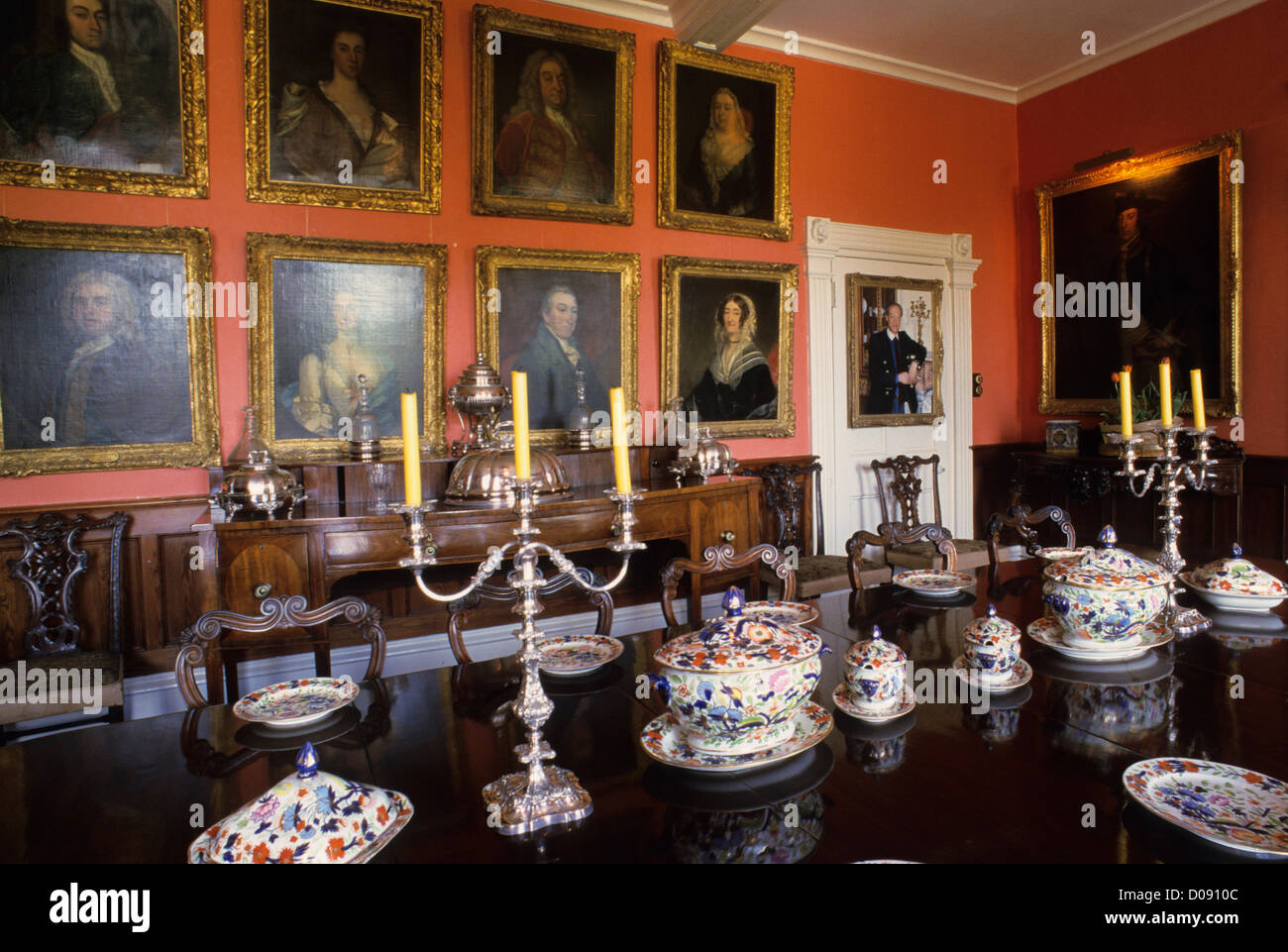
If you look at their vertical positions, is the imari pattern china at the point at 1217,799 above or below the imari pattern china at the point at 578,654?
below

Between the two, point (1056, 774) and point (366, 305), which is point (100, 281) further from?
point (1056, 774)

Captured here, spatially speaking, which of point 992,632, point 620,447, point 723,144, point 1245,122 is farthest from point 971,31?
point 620,447

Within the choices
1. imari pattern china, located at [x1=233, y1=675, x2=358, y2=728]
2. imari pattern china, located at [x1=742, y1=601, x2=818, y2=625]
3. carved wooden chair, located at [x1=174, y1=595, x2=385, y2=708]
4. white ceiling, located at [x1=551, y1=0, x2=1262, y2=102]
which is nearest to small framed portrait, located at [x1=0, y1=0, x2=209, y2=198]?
white ceiling, located at [x1=551, y1=0, x2=1262, y2=102]

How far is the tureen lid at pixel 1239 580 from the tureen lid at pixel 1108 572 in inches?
25.0

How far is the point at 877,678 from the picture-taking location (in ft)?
4.91

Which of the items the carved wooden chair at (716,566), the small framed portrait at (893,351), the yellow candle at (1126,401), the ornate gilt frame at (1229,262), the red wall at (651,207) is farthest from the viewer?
the small framed portrait at (893,351)

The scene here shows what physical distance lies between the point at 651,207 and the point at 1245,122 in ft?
12.8

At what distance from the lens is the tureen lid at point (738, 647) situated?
4.14 feet

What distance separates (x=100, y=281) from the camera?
12.3 feet

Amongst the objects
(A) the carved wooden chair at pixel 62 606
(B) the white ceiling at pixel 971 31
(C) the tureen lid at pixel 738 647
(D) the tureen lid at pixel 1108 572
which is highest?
(B) the white ceiling at pixel 971 31

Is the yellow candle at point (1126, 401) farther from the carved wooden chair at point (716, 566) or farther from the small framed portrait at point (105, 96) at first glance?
the small framed portrait at point (105, 96)

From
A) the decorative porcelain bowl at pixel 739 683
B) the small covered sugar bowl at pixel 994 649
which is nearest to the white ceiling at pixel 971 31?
the small covered sugar bowl at pixel 994 649

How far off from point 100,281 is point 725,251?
3.67 metres
